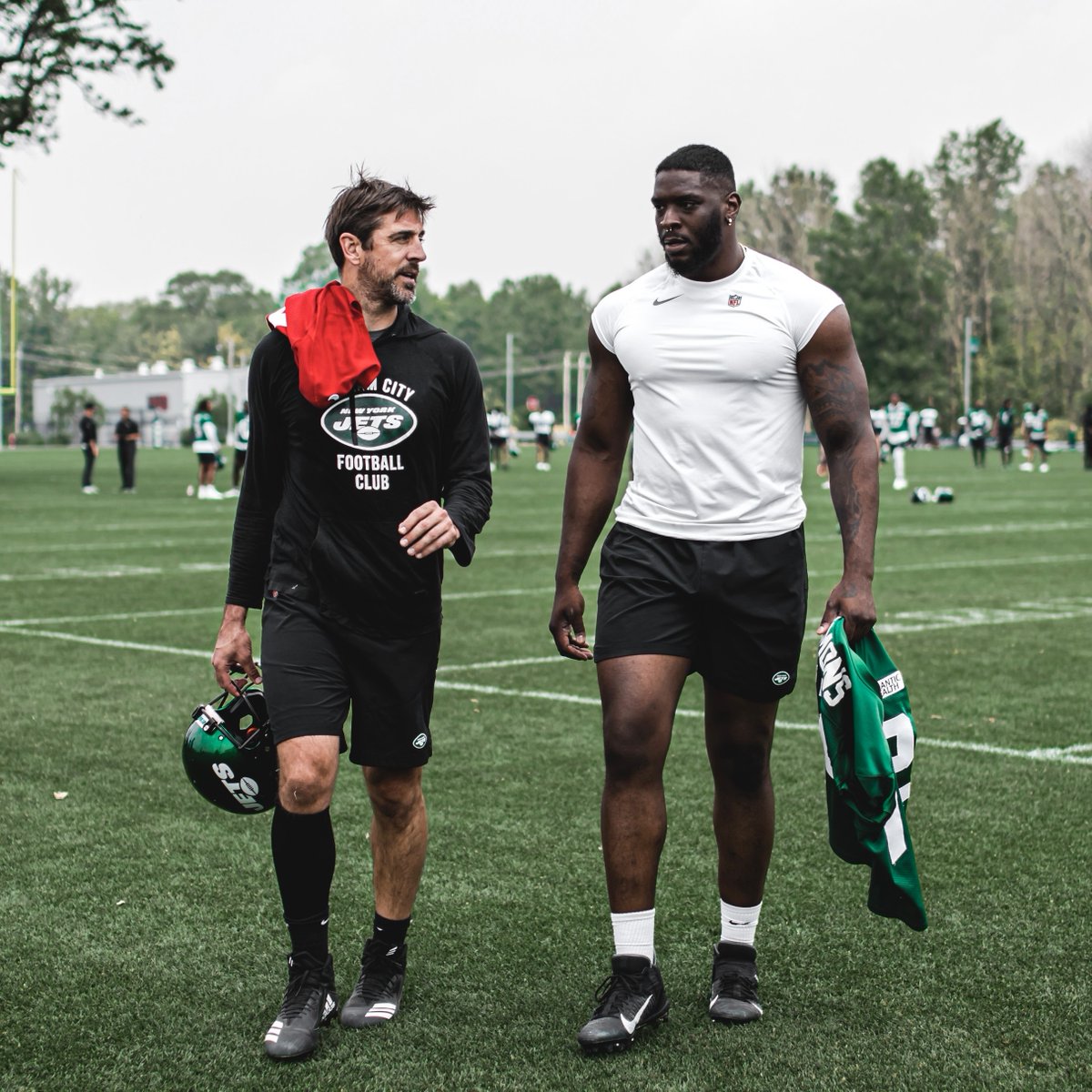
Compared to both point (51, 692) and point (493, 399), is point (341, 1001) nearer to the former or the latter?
point (51, 692)

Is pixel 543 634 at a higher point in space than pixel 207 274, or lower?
lower

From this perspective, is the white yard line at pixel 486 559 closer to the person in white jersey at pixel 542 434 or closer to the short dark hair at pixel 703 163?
the short dark hair at pixel 703 163

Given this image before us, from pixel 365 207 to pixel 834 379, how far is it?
1306 mm

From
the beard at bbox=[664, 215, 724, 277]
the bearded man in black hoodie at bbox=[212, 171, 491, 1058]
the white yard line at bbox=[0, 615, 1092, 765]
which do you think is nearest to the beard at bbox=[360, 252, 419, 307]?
the bearded man in black hoodie at bbox=[212, 171, 491, 1058]

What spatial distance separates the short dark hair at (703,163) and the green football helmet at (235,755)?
1.76 meters

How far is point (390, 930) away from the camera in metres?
4.45

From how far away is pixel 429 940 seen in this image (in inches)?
193

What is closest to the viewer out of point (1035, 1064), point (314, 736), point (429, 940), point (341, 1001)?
point (1035, 1064)

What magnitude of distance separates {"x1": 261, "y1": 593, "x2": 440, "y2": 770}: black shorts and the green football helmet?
5.3 inches

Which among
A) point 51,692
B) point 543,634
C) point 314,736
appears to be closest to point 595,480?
point 314,736

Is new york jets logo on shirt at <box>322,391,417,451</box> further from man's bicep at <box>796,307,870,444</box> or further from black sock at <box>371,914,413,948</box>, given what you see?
black sock at <box>371,914,413,948</box>

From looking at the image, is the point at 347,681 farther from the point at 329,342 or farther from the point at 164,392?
the point at 164,392

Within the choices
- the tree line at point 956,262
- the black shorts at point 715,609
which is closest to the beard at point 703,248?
the black shorts at point 715,609

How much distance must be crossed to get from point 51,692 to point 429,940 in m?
4.99
